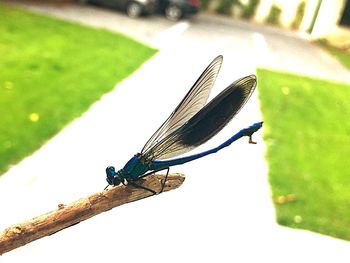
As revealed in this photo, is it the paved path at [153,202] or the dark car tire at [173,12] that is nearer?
the paved path at [153,202]

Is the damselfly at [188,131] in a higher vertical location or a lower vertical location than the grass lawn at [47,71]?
higher

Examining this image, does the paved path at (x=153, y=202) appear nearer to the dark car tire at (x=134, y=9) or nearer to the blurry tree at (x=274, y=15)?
the dark car tire at (x=134, y=9)

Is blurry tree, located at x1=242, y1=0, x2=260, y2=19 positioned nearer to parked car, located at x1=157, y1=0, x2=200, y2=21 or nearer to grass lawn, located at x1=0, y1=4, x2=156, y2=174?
parked car, located at x1=157, y1=0, x2=200, y2=21

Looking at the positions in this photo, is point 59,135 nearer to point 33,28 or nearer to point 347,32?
point 33,28

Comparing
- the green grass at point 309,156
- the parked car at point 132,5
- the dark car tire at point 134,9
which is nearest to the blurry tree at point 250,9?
the parked car at point 132,5

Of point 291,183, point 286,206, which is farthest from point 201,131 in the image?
point 291,183

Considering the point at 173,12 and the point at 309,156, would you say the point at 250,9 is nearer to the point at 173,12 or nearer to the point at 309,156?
the point at 173,12

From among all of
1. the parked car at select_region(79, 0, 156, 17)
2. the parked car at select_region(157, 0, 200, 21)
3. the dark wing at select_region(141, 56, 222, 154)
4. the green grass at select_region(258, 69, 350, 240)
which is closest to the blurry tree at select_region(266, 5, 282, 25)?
the parked car at select_region(157, 0, 200, 21)
